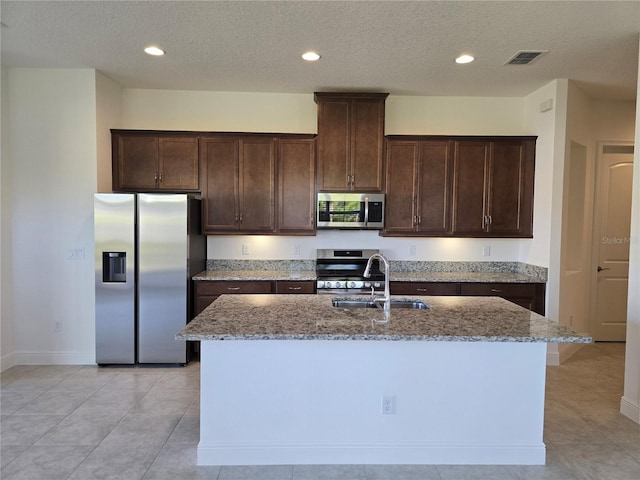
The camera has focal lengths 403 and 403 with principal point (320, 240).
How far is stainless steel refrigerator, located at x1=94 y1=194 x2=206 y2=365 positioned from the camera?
3.94 m

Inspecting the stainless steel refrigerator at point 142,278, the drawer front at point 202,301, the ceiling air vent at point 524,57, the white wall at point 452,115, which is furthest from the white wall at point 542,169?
the stainless steel refrigerator at point 142,278

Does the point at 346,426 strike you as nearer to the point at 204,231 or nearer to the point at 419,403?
the point at 419,403

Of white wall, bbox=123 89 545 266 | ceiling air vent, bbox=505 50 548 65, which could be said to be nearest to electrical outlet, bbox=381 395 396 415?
white wall, bbox=123 89 545 266

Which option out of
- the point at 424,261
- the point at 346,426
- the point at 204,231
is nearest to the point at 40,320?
the point at 204,231

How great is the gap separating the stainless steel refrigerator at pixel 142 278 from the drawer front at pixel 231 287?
0.18 metres

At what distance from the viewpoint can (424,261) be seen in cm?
478

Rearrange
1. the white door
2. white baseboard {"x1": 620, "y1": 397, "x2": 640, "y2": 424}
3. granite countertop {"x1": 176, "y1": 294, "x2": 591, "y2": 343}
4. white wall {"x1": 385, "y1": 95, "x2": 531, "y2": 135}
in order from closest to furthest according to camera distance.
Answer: granite countertop {"x1": 176, "y1": 294, "x2": 591, "y2": 343}
white baseboard {"x1": 620, "y1": 397, "x2": 640, "y2": 424}
white wall {"x1": 385, "y1": 95, "x2": 531, "y2": 135}
the white door

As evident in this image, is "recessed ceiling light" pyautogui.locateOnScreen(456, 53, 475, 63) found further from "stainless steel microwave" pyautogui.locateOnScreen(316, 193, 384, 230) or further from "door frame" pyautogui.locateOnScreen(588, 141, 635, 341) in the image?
"door frame" pyautogui.locateOnScreen(588, 141, 635, 341)

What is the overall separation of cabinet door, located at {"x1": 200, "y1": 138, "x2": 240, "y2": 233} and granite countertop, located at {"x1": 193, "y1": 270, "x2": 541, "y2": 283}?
0.52 m

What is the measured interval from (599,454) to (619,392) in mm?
1313

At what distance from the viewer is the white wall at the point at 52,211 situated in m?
3.97

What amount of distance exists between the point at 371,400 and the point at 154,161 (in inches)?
133

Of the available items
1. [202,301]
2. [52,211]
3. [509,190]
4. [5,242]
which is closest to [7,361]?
[5,242]

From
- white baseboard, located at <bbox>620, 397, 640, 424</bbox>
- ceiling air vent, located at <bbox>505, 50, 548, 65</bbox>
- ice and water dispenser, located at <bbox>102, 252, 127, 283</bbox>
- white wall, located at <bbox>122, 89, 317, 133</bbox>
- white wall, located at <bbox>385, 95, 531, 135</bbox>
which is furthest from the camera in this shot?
white wall, located at <bbox>385, 95, 531, 135</bbox>
